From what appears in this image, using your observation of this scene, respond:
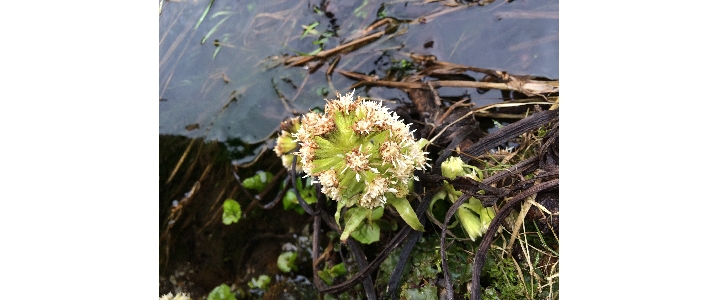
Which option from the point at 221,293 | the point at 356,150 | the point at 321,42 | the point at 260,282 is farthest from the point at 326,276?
the point at 321,42

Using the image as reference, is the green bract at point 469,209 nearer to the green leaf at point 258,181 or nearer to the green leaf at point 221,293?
the green leaf at point 258,181

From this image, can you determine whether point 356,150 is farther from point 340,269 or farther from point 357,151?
point 340,269

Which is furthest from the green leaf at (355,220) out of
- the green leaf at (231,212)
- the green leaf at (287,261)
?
the green leaf at (231,212)

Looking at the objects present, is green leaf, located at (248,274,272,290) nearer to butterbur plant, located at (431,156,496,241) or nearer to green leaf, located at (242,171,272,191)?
green leaf, located at (242,171,272,191)

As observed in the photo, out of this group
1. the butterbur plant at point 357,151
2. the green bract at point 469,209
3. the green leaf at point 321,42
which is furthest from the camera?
the green leaf at point 321,42

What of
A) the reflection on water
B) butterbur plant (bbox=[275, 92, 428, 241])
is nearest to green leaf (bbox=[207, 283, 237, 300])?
the reflection on water

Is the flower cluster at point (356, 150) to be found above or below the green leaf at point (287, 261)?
above
